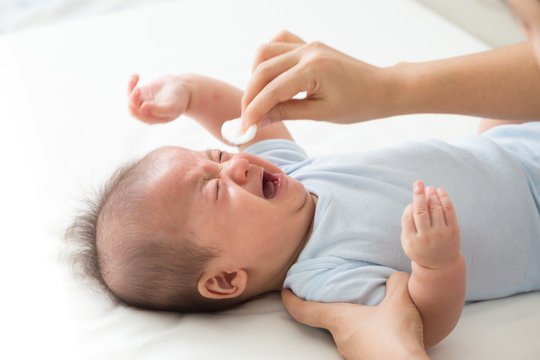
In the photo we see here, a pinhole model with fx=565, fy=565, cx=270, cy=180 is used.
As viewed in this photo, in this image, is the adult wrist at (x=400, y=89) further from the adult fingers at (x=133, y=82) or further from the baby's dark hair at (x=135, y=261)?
the adult fingers at (x=133, y=82)

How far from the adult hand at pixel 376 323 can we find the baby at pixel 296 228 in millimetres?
23

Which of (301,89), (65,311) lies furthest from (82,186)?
(301,89)

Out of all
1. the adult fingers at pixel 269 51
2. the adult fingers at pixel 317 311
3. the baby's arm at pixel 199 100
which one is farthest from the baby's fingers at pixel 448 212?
the baby's arm at pixel 199 100

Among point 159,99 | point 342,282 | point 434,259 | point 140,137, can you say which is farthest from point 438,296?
point 140,137

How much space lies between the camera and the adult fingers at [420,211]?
34.0 inches

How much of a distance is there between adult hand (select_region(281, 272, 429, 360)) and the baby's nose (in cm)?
26

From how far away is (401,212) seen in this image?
45.1 inches

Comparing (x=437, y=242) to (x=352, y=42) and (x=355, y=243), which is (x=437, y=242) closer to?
(x=355, y=243)

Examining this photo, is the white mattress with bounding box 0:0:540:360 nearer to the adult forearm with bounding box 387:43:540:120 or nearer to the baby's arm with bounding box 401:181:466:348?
the baby's arm with bounding box 401:181:466:348

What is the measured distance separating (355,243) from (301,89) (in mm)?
328

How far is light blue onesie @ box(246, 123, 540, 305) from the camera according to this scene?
3.58 feet

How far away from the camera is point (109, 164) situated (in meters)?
1.52

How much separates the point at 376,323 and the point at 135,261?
46 cm

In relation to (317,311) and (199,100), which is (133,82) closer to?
(199,100)
